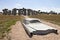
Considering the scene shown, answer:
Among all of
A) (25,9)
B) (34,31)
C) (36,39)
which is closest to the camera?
(36,39)

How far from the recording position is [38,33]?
12.5m

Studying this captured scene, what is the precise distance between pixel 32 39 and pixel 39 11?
443 feet

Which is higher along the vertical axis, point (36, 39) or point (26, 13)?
point (36, 39)

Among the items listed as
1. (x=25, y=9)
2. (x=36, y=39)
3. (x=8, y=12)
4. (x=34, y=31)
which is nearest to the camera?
(x=36, y=39)

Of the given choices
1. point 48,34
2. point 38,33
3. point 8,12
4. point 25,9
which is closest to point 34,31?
point 38,33

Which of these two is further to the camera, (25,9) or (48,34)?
(25,9)

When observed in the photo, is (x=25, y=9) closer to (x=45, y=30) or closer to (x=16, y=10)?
(x=16, y=10)

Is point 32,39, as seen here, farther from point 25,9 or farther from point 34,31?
point 25,9

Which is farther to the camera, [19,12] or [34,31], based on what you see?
[19,12]

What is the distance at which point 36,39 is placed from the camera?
10859 mm

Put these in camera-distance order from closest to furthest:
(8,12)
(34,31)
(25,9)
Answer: (34,31)
(25,9)
(8,12)

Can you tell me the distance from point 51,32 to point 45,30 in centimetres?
82

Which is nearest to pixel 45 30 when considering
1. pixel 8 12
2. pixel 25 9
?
pixel 25 9

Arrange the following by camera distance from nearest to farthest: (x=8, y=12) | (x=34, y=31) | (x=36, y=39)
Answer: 1. (x=36, y=39)
2. (x=34, y=31)
3. (x=8, y=12)
